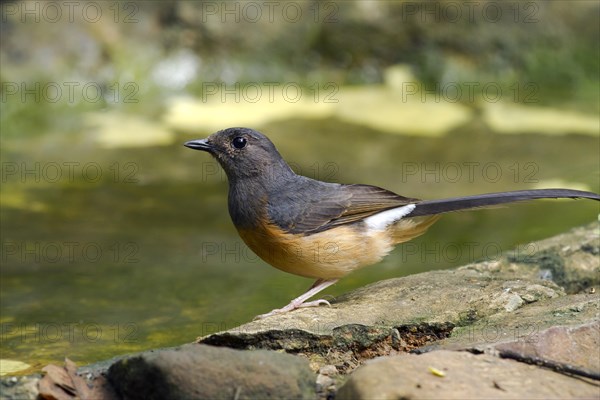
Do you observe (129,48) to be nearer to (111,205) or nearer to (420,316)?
(111,205)

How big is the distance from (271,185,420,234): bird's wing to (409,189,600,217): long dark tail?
0.10 meters

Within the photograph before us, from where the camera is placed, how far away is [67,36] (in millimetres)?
10367

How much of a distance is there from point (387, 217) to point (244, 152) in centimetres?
89

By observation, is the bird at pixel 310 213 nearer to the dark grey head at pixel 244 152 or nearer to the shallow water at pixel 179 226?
the dark grey head at pixel 244 152

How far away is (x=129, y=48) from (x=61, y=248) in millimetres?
4340

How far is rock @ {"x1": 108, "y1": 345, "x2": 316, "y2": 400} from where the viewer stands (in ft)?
11.2

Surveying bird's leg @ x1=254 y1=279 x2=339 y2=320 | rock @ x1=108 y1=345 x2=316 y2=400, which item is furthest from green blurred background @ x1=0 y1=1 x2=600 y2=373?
rock @ x1=108 y1=345 x2=316 y2=400

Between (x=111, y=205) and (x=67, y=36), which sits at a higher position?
(x=67, y=36)

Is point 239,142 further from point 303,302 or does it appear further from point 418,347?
point 418,347

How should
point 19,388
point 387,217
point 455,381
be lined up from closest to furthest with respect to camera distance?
point 455,381
point 19,388
point 387,217

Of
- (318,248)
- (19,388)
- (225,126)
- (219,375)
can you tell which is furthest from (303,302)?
(225,126)

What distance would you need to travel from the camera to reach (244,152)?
17.5 ft

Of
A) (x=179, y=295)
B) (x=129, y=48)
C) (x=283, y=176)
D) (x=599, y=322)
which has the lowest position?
(x=179, y=295)

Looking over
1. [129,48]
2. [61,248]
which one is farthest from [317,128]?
[61,248]
